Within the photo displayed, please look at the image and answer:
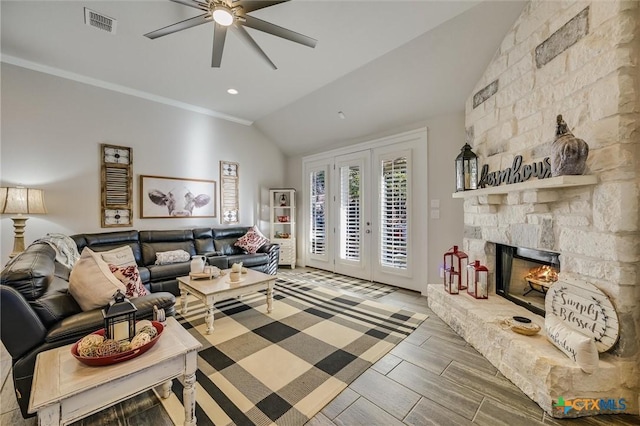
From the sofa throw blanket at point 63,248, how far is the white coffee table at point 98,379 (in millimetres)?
1752

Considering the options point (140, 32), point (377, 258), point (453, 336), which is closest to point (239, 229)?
point (377, 258)

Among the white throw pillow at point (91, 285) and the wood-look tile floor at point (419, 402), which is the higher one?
the white throw pillow at point (91, 285)

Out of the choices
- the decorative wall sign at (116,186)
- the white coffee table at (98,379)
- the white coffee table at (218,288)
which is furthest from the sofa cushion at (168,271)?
the white coffee table at (98,379)

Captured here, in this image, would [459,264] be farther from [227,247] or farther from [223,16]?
[227,247]

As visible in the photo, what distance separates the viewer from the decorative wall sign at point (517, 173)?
1958mm

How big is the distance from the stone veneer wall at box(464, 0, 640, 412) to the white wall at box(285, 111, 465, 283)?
877 mm

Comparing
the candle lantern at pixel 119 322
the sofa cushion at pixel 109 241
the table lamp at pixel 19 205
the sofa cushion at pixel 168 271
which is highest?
the table lamp at pixel 19 205

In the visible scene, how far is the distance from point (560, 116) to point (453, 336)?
2039 millimetres

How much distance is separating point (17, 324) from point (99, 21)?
2848 mm

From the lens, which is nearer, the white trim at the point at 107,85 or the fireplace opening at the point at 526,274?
the fireplace opening at the point at 526,274

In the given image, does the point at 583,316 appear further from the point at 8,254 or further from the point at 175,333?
the point at 8,254

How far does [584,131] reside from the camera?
5.63ft

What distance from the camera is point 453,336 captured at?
2.45m

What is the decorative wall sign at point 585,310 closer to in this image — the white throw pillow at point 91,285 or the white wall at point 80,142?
the white throw pillow at point 91,285
